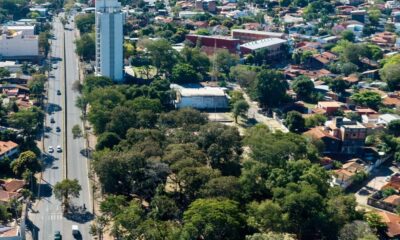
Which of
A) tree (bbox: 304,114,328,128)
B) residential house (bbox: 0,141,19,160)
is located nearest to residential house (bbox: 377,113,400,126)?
tree (bbox: 304,114,328,128)

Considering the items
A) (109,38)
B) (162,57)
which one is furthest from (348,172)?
(109,38)

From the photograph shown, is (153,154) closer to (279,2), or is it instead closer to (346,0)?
(279,2)

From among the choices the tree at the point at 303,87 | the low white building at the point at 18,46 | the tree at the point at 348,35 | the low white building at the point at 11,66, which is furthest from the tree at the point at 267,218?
the tree at the point at 348,35

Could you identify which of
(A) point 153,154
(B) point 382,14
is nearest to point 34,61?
(A) point 153,154

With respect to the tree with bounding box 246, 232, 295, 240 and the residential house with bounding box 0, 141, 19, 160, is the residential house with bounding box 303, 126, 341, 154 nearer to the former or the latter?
the tree with bounding box 246, 232, 295, 240

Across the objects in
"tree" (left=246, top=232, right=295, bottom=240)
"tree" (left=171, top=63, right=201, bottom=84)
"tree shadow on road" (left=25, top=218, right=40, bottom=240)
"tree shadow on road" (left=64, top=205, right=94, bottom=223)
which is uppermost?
"tree" (left=171, top=63, right=201, bottom=84)

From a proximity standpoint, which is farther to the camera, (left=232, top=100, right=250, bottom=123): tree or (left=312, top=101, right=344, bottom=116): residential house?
(left=312, top=101, right=344, bottom=116): residential house
